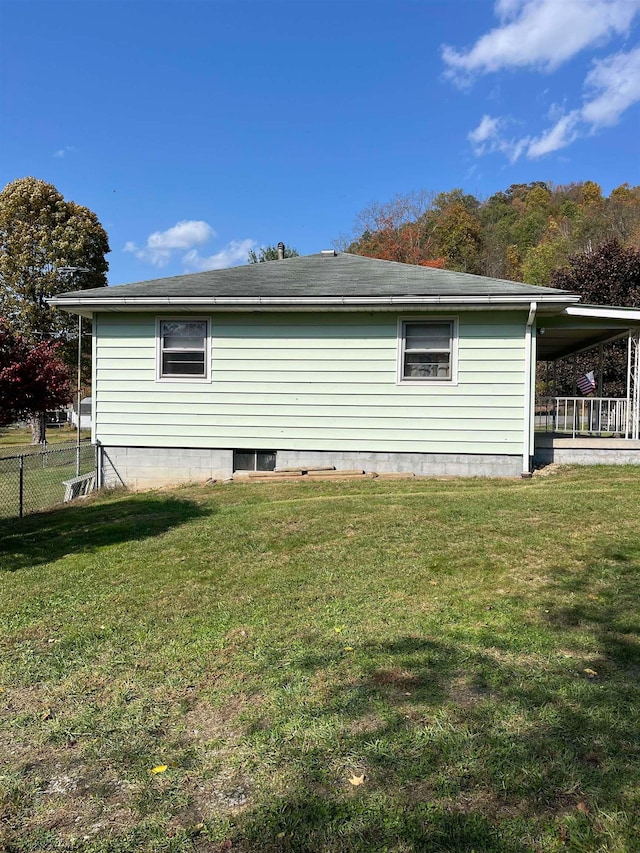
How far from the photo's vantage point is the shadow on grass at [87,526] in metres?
6.14

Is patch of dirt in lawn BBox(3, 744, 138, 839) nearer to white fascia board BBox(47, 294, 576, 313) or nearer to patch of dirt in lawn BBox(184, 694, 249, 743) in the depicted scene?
patch of dirt in lawn BBox(184, 694, 249, 743)

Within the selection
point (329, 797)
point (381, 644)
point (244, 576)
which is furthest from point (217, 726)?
point (244, 576)

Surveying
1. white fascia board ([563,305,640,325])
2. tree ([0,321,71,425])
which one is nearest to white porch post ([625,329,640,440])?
white fascia board ([563,305,640,325])

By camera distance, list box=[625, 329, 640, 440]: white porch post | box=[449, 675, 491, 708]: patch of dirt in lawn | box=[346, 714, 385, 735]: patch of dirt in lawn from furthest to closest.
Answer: box=[625, 329, 640, 440]: white porch post, box=[449, 675, 491, 708]: patch of dirt in lawn, box=[346, 714, 385, 735]: patch of dirt in lawn

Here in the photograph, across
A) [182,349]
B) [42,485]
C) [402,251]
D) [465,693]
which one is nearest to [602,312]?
[182,349]

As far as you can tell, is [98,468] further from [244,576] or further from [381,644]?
[381,644]

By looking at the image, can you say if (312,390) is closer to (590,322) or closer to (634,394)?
(590,322)

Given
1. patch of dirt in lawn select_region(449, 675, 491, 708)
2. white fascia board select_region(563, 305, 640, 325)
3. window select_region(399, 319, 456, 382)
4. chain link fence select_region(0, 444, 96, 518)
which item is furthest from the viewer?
white fascia board select_region(563, 305, 640, 325)

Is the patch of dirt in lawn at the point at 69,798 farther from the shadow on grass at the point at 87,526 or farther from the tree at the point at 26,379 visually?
the tree at the point at 26,379

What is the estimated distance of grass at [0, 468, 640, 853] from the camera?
204cm

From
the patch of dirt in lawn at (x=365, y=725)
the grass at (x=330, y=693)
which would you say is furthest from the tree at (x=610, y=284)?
the patch of dirt in lawn at (x=365, y=725)

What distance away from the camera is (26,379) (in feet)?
20.9

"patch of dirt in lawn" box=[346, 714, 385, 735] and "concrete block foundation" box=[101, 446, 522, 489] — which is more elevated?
"concrete block foundation" box=[101, 446, 522, 489]

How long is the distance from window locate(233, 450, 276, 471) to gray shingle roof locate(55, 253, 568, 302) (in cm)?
→ 272
